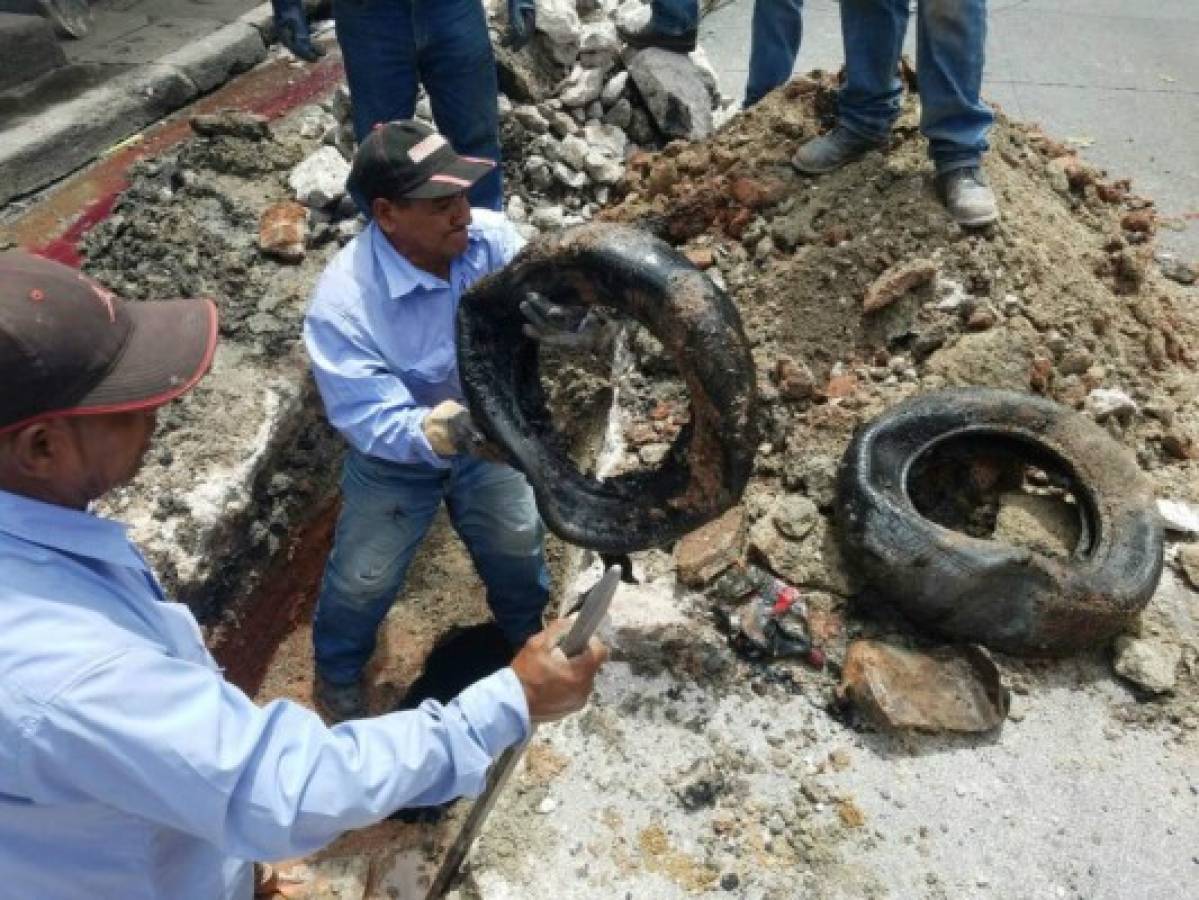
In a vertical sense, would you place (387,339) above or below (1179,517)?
above

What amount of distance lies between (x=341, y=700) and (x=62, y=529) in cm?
219

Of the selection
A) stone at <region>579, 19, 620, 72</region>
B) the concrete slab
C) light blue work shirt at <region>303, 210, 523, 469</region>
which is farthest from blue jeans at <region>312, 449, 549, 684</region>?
the concrete slab

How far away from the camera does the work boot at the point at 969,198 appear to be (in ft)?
12.6

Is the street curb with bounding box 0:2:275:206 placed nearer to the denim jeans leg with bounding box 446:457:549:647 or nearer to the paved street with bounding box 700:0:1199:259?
the denim jeans leg with bounding box 446:457:549:647

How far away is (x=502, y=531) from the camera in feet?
10.4

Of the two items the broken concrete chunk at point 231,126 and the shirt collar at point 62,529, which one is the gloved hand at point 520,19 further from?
the shirt collar at point 62,529

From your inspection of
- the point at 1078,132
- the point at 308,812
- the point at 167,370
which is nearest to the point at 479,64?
the point at 167,370

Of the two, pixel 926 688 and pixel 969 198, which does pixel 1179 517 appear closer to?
pixel 926 688

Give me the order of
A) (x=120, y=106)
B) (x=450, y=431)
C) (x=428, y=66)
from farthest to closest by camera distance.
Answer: (x=120, y=106) < (x=428, y=66) < (x=450, y=431)

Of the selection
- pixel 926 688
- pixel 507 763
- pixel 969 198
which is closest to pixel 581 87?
pixel 969 198

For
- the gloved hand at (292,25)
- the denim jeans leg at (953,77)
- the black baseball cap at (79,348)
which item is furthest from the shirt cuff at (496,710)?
the gloved hand at (292,25)

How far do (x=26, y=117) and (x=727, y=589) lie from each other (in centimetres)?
454

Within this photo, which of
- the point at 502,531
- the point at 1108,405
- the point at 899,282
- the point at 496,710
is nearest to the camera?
the point at 496,710

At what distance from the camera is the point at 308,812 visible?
1421 mm
